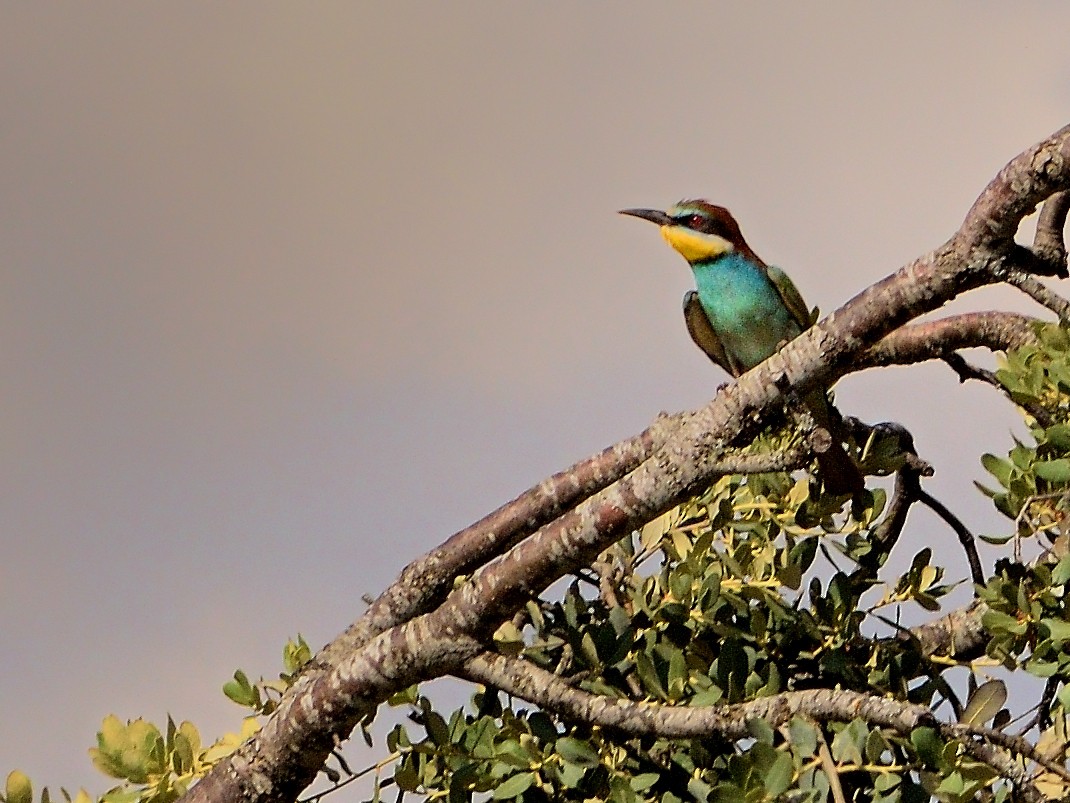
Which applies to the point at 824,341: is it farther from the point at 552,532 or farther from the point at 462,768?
the point at 462,768

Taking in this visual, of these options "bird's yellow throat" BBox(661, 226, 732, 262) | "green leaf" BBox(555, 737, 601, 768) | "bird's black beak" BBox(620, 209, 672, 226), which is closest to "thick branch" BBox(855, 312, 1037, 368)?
"green leaf" BBox(555, 737, 601, 768)

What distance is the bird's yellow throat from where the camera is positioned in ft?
12.2

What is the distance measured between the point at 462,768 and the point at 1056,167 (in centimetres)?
117

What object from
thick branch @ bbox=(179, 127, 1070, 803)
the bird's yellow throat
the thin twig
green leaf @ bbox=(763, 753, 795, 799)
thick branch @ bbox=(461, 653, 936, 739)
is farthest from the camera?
the bird's yellow throat

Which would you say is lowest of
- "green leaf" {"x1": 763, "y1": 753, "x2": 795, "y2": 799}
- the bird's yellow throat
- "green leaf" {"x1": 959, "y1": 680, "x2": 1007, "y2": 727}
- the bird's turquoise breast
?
"green leaf" {"x1": 959, "y1": 680, "x2": 1007, "y2": 727}

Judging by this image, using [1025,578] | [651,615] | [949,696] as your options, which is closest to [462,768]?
[651,615]

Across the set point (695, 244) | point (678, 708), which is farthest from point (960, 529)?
point (695, 244)

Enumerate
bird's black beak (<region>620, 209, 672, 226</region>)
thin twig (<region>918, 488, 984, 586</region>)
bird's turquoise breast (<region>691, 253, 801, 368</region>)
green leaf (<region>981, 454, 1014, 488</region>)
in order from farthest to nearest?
bird's black beak (<region>620, 209, 672, 226</region>), bird's turquoise breast (<region>691, 253, 801, 368</region>), thin twig (<region>918, 488, 984, 586</region>), green leaf (<region>981, 454, 1014, 488</region>)

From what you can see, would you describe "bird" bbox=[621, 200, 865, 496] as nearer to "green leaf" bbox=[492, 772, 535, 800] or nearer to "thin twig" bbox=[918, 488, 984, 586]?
"thin twig" bbox=[918, 488, 984, 586]

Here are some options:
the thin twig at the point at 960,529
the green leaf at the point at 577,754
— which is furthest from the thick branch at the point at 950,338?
the green leaf at the point at 577,754

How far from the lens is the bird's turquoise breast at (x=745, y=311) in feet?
11.6

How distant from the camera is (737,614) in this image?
2.09 m

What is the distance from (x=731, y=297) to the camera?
359 cm

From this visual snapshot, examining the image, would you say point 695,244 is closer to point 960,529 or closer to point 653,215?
point 653,215
